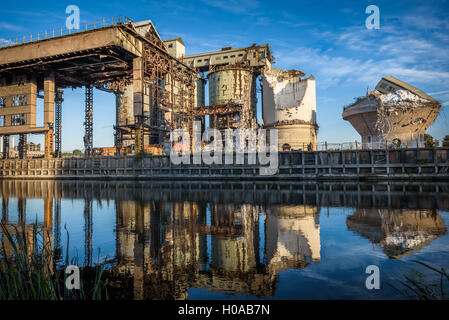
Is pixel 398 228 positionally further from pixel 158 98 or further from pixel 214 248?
pixel 158 98

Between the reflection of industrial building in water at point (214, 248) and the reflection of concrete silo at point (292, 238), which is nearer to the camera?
the reflection of industrial building in water at point (214, 248)

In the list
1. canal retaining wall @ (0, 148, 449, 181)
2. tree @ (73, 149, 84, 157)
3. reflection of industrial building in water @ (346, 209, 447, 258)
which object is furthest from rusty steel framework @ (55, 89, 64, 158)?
reflection of industrial building in water @ (346, 209, 447, 258)

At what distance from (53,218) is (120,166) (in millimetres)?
27888

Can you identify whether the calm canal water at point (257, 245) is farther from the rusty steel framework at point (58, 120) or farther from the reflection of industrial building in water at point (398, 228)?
the rusty steel framework at point (58, 120)

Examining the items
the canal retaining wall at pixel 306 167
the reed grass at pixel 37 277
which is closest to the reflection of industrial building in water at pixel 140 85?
the canal retaining wall at pixel 306 167

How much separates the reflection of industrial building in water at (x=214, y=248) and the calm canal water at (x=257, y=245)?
2 centimetres

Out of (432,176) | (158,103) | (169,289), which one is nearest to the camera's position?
(169,289)

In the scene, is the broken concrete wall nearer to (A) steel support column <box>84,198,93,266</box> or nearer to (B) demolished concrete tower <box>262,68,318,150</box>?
(B) demolished concrete tower <box>262,68,318,150</box>

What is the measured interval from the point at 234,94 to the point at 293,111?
1308 centimetres

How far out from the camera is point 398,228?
29.1 ft

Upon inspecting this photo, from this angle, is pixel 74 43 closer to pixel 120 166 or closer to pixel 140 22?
pixel 140 22

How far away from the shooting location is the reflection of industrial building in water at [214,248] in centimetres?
523

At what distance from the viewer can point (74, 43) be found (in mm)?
38281
